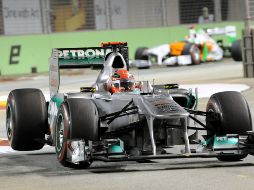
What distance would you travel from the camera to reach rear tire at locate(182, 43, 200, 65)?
3441 centimetres

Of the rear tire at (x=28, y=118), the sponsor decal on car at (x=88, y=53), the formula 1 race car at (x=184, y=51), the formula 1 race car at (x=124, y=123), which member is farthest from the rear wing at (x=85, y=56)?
the formula 1 race car at (x=184, y=51)

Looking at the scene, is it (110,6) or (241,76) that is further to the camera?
(110,6)

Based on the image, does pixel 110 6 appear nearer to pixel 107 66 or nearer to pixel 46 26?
pixel 46 26

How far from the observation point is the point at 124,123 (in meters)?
10.3

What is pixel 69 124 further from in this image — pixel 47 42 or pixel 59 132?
pixel 47 42

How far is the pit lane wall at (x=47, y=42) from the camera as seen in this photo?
3500cm

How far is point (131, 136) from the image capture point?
10.2 metres

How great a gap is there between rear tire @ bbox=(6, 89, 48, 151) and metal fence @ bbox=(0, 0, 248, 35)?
78.6ft

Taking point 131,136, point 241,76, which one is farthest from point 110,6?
point 131,136

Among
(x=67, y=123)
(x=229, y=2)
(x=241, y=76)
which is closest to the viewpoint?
(x=67, y=123)

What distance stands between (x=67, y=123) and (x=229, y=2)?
104 ft

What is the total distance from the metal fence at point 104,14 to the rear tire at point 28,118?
23945 millimetres

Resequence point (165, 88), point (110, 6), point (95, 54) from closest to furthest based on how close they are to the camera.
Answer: point (165, 88) < point (95, 54) < point (110, 6)

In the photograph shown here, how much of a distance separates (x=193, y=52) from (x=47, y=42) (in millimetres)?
5827
